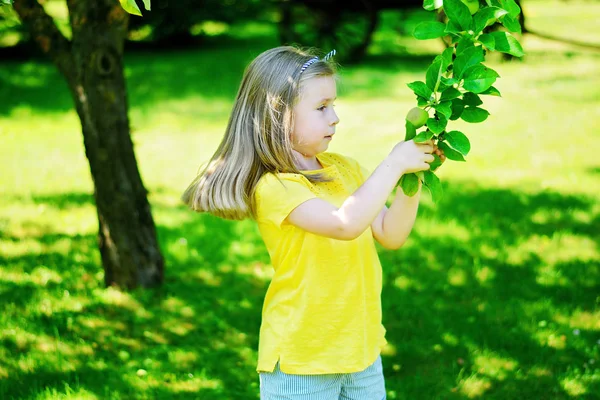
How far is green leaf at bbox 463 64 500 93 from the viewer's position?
5.51 feet

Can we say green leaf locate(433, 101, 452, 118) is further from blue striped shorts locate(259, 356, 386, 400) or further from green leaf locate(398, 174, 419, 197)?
blue striped shorts locate(259, 356, 386, 400)

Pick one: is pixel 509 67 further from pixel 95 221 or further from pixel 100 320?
pixel 100 320

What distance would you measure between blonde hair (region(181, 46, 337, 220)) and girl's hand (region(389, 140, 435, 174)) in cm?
34

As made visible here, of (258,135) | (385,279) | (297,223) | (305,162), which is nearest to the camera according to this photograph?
(297,223)

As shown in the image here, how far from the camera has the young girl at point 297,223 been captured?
2.03m

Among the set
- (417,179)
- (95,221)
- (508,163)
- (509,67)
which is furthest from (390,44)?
(417,179)

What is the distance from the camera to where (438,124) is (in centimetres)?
174

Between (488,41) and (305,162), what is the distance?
700mm

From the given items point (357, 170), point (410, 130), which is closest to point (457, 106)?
point (410, 130)

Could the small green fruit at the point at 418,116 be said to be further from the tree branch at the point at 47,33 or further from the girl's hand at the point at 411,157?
the tree branch at the point at 47,33

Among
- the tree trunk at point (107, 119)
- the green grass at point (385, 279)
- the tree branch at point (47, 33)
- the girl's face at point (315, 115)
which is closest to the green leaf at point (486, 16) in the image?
the girl's face at point (315, 115)

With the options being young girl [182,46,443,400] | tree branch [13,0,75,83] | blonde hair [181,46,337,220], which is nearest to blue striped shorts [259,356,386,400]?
young girl [182,46,443,400]

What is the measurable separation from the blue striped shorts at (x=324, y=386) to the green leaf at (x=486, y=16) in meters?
1.07

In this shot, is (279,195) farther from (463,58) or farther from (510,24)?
(510,24)
